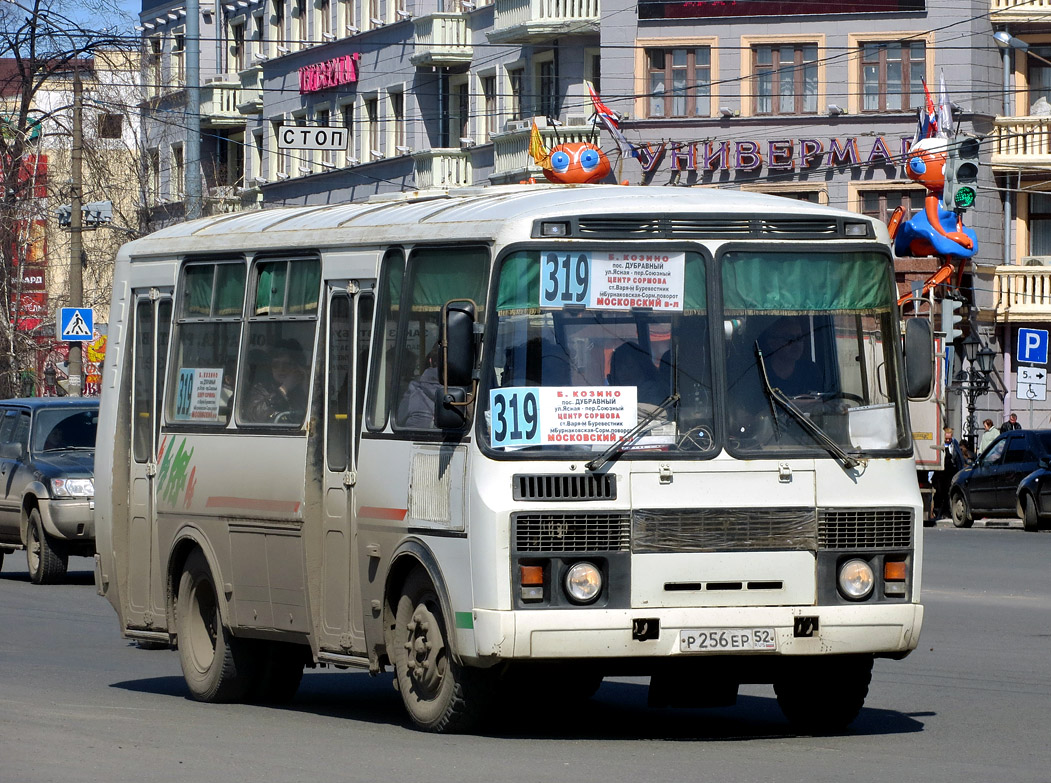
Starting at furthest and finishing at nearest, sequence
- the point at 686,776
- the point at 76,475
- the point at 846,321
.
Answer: the point at 76,475 < the point at 846,321 < the point at 686,776

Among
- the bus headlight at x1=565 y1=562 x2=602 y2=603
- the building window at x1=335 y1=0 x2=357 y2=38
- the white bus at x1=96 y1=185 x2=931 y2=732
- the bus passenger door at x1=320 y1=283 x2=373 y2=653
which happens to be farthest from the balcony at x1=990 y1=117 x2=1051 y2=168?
the bus headlight at x1=565 y1=562 x2=602 y2=603

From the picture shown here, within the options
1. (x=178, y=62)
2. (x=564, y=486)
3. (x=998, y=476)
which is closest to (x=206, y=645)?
(x=564, y=486)

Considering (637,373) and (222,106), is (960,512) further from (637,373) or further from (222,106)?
(222,106)

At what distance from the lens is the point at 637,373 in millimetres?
10250

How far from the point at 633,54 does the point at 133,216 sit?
52.1 feet

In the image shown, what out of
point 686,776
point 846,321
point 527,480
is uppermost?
point 846,321

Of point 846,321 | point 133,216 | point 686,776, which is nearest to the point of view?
point 686,776

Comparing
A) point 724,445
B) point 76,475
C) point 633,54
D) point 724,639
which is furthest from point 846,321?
point 633,54

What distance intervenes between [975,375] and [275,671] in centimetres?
3552

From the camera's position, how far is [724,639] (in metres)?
10.1

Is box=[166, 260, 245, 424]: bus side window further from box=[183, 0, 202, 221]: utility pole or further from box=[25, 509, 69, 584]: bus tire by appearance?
box=[183, 0, 202, 221]: utility pole

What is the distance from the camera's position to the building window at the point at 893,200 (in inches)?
1928

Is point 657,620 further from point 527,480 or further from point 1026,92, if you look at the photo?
point 1026,92

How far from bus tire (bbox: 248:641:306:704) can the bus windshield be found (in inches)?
126
